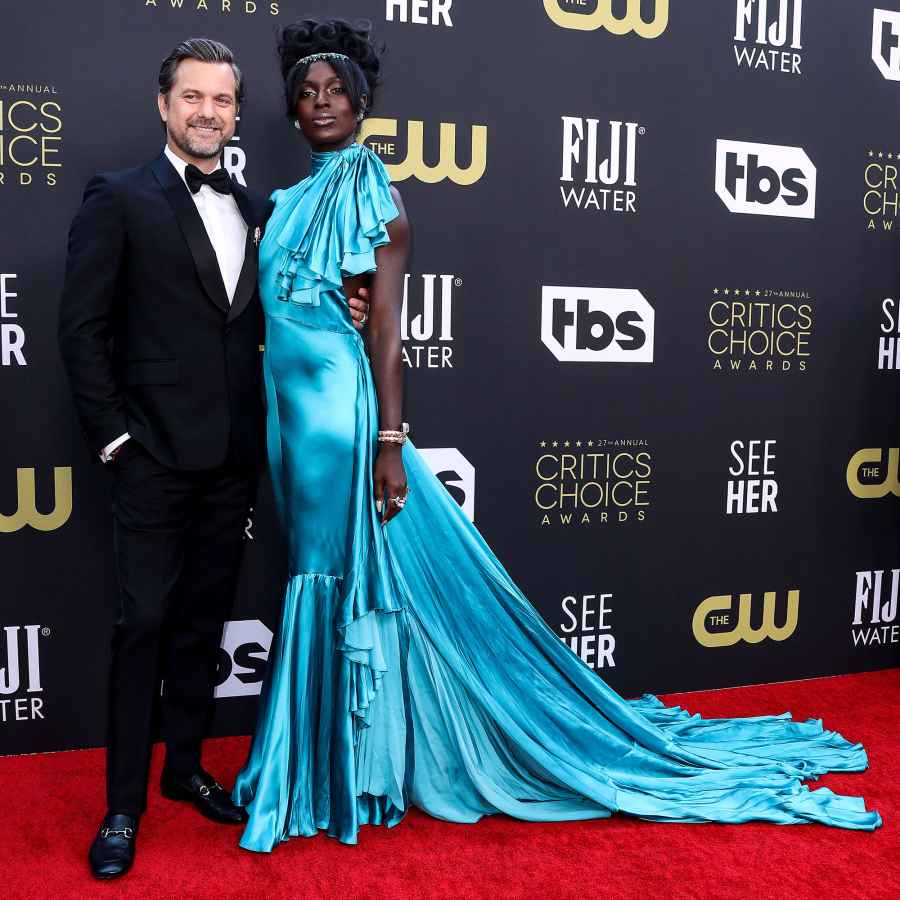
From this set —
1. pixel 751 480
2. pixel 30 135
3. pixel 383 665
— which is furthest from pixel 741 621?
pixel 30 135

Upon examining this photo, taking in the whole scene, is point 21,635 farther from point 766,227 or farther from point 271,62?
point 766,227

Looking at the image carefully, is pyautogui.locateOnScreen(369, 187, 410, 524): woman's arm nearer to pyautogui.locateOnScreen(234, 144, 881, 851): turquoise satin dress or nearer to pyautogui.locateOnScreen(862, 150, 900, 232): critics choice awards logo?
pyautogui.locateOnScreen(234, 144, 881, 851): turquoise satin dress

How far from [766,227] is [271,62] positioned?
177 centimetres

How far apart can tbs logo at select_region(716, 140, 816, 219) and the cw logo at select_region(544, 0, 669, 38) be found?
45 cm

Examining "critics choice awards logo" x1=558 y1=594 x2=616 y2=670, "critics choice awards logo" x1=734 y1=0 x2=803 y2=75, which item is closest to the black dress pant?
"critics choice awards logo" x1=558 y1=594 x2=616 y2=670

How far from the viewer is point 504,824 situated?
2.33 meters

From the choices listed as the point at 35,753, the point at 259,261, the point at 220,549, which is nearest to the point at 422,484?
the point at 220,549

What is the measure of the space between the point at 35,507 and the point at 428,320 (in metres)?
1.29

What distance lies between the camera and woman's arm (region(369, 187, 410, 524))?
2.19 meters

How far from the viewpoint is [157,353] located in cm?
207

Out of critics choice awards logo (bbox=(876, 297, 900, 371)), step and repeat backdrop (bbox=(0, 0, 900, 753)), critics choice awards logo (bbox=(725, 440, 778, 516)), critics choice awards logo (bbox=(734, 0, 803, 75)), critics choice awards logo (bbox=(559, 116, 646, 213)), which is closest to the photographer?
step and repeat backdrop (bbox=(0, 0, 900, 753))

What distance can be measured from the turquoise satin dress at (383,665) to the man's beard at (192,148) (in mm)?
213

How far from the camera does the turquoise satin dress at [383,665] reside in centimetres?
217

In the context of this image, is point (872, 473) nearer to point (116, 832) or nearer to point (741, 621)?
point (741, 621)
